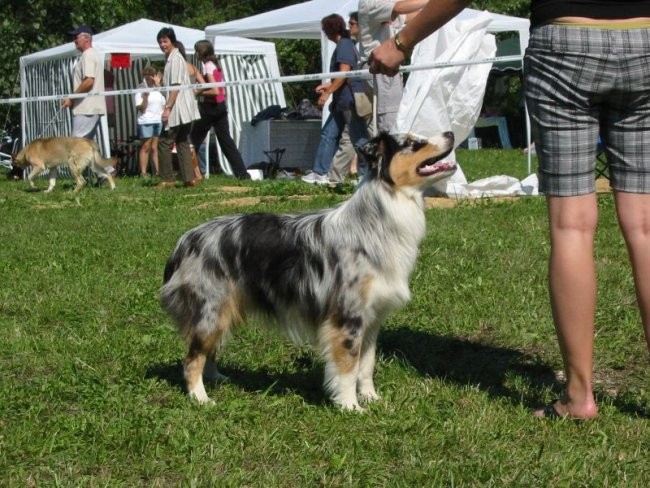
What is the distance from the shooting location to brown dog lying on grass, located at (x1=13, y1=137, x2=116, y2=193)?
50.7 feet

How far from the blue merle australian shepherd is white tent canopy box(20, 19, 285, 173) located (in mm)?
14286

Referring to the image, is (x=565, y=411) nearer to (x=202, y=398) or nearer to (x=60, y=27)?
(x=202, y=398)

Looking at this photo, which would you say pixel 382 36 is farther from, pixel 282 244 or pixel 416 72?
pixel 282 244

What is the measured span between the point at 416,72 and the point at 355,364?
7.08 meters

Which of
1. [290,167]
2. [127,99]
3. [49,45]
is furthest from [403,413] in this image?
[49,45]

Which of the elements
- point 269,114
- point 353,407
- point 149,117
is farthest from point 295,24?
point 353,407

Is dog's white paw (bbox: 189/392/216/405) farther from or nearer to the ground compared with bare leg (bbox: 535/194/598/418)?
nearer to the ground

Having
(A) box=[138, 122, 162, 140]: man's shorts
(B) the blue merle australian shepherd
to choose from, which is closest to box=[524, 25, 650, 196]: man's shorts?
(B) the blue merle australian shepherd

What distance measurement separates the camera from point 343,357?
168 inches

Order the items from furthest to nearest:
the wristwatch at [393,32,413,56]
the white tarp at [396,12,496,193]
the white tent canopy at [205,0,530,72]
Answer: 1. the white tent canopy at [205,0,530,72]
2. the white tarp at [396,12,496,193]
3. the wristwatch at [393,32,413,56]

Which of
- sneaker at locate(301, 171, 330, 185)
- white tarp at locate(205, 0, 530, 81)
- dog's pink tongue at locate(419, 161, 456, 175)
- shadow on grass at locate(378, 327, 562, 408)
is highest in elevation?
white tarp at locate(205, 0, 530, 81)

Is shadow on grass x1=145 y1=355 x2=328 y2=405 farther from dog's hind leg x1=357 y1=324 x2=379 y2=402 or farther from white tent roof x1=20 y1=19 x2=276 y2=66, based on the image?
white tent roof x1=20 y1=19 x2=276 y2=66

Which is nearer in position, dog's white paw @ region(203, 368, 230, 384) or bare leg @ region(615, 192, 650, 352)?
bare leg @ region(615, 192, 650, 352)

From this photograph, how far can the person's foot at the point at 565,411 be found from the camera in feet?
12.7
